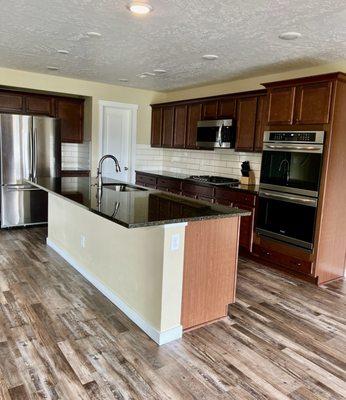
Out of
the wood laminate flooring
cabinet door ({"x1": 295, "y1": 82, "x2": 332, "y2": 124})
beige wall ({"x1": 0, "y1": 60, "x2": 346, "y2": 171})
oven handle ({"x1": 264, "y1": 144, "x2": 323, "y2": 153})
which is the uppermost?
beige wall ({"x1": 0, "y1": 60, "x2": 346, "y2": 171})

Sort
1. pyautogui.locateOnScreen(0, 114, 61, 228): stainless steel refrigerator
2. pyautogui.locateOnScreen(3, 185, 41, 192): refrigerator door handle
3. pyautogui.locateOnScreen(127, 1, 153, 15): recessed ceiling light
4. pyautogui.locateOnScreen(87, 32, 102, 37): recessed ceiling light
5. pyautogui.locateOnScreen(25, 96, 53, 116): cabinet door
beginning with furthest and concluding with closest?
pyautogui.locateOnScreen(25, 96, 53, 116): cabinet door
pyautogui.locateOnScreen(3, 185, 41, 192): refrigerator door handle
pyautogui.locateOnScreen(0, 114, 61, 228): stainless steel refrigerator
pyautogui.locateOnScreen(87, 32, 102, 37): recessed ceiling light
pyautogui.locateOnScreen(127, 1, 153, 15): recessed ceiling light

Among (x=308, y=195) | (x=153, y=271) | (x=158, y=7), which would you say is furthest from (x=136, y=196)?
(x=308, y=195)

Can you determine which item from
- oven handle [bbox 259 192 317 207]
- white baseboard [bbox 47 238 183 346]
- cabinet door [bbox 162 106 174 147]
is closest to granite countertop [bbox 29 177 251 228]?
white baseboard [bbox 47 238 183 346]

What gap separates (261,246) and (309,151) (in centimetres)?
133

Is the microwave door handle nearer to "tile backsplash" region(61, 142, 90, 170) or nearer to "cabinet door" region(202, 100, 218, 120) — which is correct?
"cabinet door" region(202, 100, 218, 120)

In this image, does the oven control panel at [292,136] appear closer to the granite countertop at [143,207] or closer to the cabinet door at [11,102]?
the granite countertop at [143,207]

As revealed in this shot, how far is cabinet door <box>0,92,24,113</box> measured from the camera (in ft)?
18.1

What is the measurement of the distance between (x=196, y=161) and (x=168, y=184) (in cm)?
73

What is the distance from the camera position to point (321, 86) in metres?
3.67

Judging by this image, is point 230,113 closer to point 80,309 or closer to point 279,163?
point 279,163

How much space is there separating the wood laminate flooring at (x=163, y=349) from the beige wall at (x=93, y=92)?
3256 millimetres

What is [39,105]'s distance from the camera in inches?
231

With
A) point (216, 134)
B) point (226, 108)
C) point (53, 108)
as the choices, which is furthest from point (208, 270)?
point (53, 108)

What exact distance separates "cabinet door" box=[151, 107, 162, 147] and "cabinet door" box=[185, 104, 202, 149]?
2.74 ft
